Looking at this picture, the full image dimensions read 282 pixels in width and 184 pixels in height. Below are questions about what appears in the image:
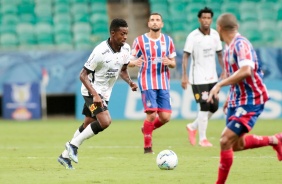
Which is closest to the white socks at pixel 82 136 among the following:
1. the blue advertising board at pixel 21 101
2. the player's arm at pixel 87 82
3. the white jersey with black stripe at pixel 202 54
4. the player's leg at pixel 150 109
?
the player's arm at pixel 87 82

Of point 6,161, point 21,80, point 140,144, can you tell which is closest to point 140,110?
Answer: point 21,80

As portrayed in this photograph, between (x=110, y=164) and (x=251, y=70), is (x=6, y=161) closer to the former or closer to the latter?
(x=110, y=164)

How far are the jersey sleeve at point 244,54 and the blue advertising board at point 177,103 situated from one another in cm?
1221

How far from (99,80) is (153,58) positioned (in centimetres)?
243

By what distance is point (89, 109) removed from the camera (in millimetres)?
11008

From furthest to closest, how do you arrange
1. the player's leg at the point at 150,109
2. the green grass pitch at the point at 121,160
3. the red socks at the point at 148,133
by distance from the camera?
1. the player's leg at the point at 150,109
2. the red socks at the point at 148,133
3. the green grass pitch at the point at 121,160

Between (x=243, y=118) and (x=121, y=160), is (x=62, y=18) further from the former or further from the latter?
(x=243, y=118)

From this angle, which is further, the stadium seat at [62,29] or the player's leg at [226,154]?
the stadium seat at [62,29]

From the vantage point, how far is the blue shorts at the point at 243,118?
862cm

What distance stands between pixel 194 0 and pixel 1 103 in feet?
20.7

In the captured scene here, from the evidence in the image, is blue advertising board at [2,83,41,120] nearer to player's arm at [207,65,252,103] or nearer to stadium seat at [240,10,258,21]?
stadium seat at [240,10,258,21]

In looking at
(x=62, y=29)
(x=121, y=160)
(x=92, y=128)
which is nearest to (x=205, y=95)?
(x=121, y=160)

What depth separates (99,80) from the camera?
11117 millimetres

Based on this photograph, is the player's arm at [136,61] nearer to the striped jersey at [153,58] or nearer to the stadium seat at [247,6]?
the striped jersey at [153,58]
